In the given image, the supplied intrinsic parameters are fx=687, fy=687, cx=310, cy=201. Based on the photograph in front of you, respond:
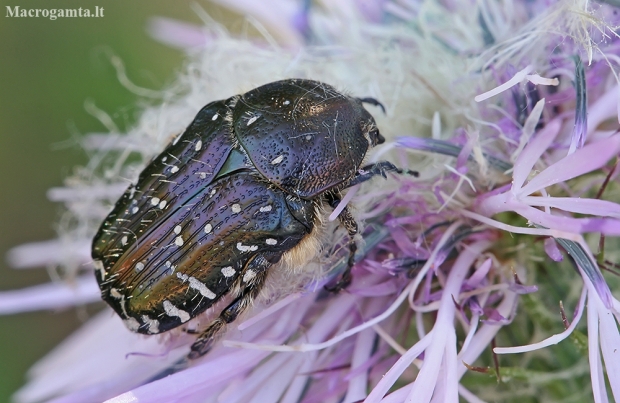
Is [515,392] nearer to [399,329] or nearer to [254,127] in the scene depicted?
[399,329]

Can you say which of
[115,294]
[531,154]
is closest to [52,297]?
[115,294]

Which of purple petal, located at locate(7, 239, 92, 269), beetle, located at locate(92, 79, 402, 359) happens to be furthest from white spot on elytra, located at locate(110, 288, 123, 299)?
purple petal, located at locate(7, 239, 92, 269)

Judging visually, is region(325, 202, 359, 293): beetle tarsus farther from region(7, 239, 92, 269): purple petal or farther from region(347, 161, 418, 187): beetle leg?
region(7, 239, 92, 269): purple petal

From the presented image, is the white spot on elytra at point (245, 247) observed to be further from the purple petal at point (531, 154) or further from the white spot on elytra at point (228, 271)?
the purple petal at point (531, 154)

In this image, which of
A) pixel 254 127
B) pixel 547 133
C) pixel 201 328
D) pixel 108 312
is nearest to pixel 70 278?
pixel 108 312

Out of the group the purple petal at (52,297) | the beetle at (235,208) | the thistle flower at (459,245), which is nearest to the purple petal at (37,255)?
the purple petal at (52,297)

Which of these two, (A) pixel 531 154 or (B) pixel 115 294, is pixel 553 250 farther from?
(B) pixel 115 294
